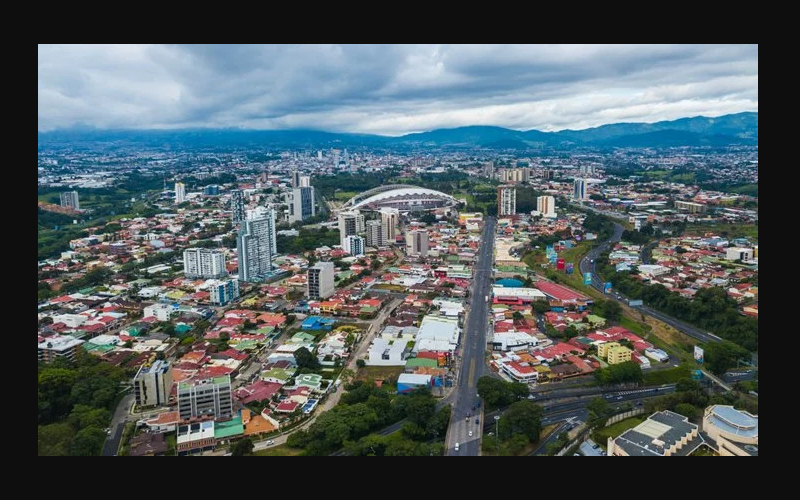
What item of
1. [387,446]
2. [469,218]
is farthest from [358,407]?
[469,218]

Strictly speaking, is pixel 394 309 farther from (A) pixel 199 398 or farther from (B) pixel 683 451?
(B) pixel 683 451

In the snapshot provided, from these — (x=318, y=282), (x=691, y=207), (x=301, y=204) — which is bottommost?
(x=318, y=282)

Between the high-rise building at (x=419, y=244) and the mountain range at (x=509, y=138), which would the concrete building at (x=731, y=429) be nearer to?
the high-rise building at (x=419, y=244)

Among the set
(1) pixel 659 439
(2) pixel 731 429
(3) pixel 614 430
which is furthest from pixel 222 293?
(2) pixel 731 429

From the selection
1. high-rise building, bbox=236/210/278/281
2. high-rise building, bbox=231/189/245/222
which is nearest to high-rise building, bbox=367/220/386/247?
high-rise building, bbox=236/210/278/281

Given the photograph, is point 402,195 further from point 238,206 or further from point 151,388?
point 151,388
